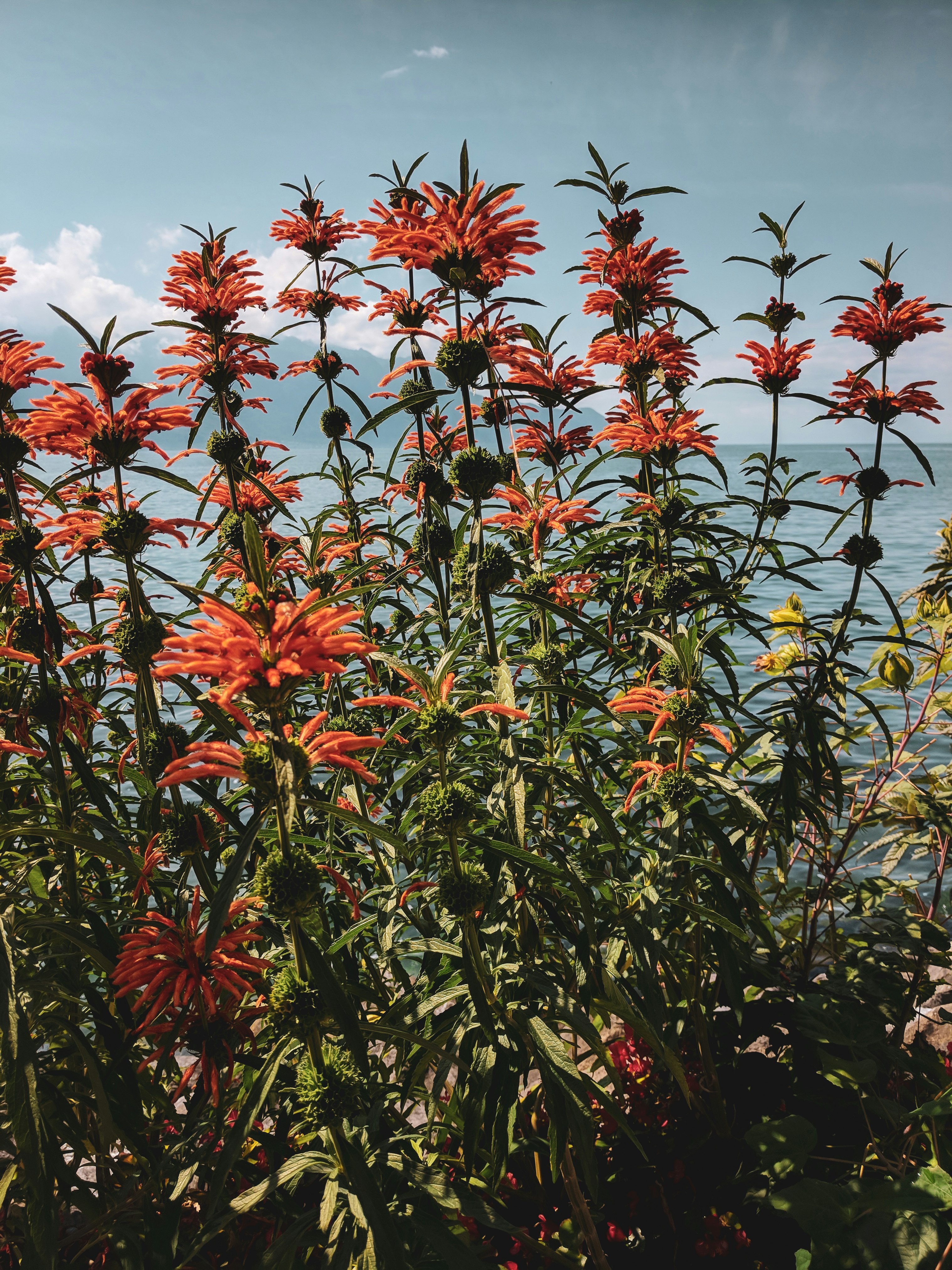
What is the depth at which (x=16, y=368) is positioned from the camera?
63.7 inches

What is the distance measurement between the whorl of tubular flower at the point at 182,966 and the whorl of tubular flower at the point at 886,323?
2480mm

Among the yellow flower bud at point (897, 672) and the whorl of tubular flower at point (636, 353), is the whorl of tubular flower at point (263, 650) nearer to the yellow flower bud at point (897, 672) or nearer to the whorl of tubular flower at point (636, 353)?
the whorl of tubular flower at point (636, 353)

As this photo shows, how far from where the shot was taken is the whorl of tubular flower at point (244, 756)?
1.03 m

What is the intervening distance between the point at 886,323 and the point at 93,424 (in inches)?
93.8

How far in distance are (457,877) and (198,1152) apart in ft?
2.67

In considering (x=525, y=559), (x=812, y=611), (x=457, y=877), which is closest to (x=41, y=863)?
(x=457, y=877)

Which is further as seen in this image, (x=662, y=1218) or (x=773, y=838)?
(x=773, y=838)

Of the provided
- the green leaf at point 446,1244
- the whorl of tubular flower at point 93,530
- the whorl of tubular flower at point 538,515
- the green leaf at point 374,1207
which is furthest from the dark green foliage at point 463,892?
the whorl of tubular flower at point 93,530

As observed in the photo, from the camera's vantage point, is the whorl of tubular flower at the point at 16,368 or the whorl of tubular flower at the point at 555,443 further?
the whorl of tubular flower at the point at 555,443

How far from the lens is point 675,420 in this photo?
7.70 feet

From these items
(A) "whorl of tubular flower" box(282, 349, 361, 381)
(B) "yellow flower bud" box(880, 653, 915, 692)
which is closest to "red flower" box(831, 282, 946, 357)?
(B) "yellow flower bud" box(880, 653, 915, 692)

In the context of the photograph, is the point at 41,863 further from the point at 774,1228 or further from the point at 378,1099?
the point at 774,1228

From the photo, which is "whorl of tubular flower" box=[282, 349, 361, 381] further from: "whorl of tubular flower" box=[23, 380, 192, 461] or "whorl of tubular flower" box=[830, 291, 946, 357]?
"whorl of tubular flower" box=[830, 291, 946, 357]

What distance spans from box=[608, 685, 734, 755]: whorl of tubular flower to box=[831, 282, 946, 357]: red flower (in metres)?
1.53
